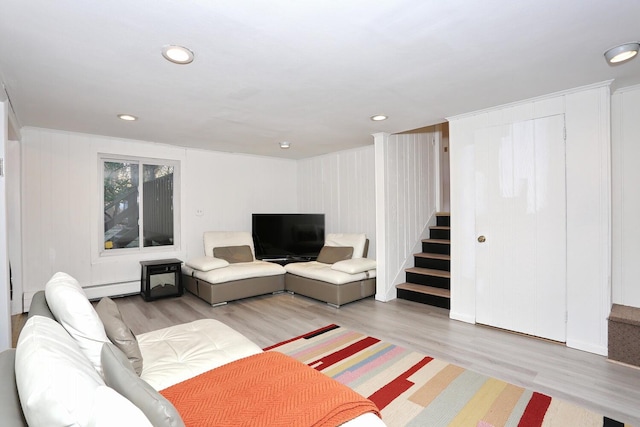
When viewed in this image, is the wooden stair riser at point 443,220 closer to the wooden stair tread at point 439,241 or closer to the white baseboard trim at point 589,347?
the wooden stair tread at point 439,241

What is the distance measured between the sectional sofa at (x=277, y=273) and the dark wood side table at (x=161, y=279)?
0.17 metres

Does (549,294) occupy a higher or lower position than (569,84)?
lower

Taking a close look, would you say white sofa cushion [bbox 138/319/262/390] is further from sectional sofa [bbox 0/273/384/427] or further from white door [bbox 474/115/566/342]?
white door [bbox 474/115/566/342]

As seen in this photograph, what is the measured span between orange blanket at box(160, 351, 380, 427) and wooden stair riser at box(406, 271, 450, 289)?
316 centimetres

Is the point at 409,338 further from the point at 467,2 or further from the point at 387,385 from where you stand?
the point at 467,2

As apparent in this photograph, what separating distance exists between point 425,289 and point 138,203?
174 inches

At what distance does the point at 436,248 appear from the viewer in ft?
15.9

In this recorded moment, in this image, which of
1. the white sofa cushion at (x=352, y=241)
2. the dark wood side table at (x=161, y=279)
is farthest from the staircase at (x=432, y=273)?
the dark wood side table at (x=161, y=279)

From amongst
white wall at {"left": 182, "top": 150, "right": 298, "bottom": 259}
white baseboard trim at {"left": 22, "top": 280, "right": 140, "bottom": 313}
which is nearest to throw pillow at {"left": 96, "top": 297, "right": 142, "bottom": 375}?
white baseboard trim at {"left": 22, "top": 280, "right": 140, "bottom": 313}

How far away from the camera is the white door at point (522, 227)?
2.96 metres

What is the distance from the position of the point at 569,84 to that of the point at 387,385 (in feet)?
9.46

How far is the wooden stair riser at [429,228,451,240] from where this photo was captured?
5016 mm

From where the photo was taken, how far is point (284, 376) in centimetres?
154

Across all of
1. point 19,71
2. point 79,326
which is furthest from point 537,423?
point 19,71
